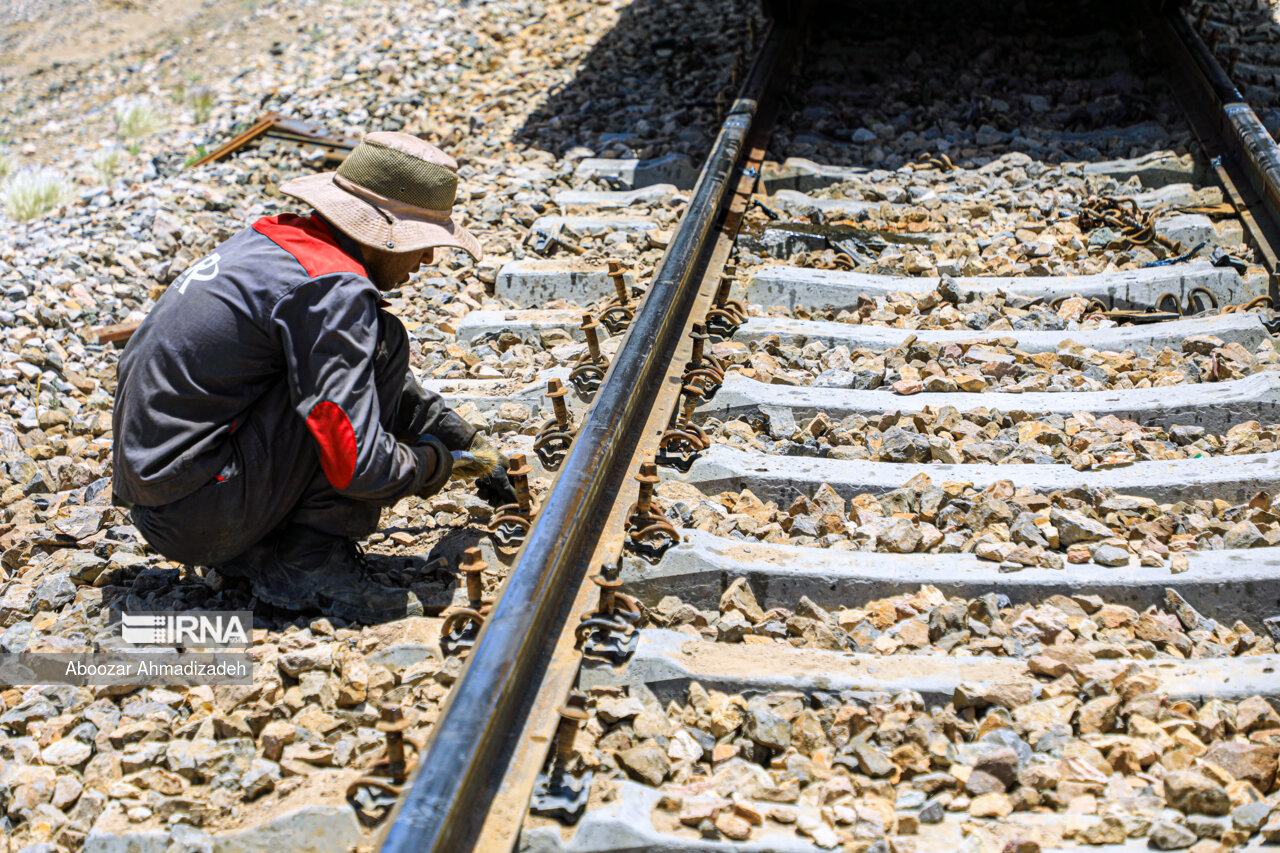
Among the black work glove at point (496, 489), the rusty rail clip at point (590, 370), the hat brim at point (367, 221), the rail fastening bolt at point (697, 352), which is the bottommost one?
the black work glove at point (496, 489)

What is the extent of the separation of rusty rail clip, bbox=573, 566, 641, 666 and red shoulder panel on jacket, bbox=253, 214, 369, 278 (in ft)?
3.39

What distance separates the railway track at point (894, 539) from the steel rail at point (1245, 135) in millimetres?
24

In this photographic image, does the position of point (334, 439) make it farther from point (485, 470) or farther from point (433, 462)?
point (485, 470)

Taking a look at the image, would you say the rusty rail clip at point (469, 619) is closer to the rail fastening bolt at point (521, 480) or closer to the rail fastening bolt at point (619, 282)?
the rail fastening bolt at point (521, 480)

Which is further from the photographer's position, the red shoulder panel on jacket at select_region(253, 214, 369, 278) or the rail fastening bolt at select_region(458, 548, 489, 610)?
the red shoulder panel on jacket at select_region(253, 214, 369, 278)

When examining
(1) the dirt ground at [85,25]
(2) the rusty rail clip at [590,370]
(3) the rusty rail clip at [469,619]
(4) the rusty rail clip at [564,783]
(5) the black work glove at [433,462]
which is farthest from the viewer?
(1) the dirt ground at [85,25]

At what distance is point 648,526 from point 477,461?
2.08 ft

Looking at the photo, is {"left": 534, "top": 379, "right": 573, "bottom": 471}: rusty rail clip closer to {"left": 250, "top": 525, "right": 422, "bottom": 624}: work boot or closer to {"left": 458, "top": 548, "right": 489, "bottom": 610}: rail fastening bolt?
{"left": 250, "top": 525, "right": 422, "bottom": 624}: work boot

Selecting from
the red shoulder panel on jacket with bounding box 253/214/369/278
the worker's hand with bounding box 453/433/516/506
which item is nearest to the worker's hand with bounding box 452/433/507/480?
the worker's hand with bounding box 453/433/516/506

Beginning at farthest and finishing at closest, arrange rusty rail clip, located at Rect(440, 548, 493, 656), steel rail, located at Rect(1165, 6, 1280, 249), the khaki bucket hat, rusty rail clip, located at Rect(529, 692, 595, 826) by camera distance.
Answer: steel rail, located at Rect(1165, 6, 1280, 249) < the khaki bucket hat < rusty rail clip, located at Rect(440, 548, 493, 656) < rusty rail clip, located at Rect(529, 692, 595, 826)

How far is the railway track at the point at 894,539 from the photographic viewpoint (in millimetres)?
2166

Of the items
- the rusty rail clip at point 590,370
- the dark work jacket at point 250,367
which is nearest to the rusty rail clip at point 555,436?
the rusty rail clip at point 590,370

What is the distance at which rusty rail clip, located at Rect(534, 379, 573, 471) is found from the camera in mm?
3389

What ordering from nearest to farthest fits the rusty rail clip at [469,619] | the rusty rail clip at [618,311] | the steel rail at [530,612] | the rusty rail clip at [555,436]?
the steel rail at [530,612] < the rusty rail clip at [469,619] < the rusty rail clip at [555,436] < the rusty rail clip at [618,311]
